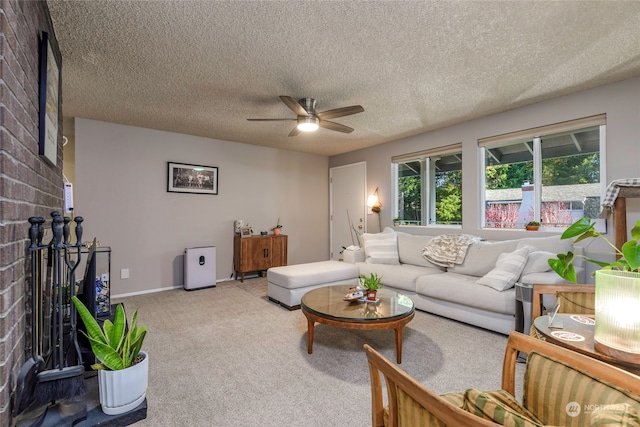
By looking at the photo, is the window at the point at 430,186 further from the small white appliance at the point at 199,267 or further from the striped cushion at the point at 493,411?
the striped cushion at the point at 493,411

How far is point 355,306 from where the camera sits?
102 inches

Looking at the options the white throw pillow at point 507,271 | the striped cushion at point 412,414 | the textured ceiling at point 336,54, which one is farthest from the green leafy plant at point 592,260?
the white throw pillow at point 507,271

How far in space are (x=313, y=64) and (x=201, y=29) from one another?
90 cm

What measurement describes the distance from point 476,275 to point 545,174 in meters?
1.47

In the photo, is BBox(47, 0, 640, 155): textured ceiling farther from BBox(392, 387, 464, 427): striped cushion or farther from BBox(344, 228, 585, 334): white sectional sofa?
BBox(392, 387, 464, 427): striped cushion

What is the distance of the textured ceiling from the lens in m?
1.92

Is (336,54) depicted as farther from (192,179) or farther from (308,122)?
(192,179)

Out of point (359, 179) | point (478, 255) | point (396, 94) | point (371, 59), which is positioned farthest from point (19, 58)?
point (359, 179)

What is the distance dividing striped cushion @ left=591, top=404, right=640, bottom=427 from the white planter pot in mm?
1565

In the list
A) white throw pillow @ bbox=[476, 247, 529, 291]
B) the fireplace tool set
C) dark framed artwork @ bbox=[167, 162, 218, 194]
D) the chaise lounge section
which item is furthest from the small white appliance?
white throw pillow @ bbox=[476, 247, 529, 291]

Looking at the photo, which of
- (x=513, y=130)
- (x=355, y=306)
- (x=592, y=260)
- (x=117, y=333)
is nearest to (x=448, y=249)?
(x=513, y=130)

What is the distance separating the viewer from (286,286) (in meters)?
3.62

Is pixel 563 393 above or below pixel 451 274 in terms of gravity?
above

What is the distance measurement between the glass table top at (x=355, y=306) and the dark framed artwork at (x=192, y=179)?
296 cm
